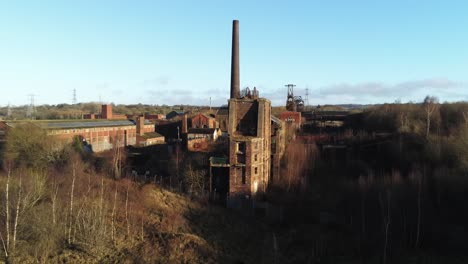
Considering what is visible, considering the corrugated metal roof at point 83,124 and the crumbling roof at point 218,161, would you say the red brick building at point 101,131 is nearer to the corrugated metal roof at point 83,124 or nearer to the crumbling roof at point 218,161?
the corrugated metal roof at point 83,124

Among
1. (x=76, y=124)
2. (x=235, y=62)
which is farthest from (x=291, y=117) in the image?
(x=76, y=124)

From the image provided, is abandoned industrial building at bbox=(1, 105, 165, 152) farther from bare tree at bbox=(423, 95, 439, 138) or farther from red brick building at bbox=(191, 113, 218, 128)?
bare tree at bbox=(423, 95, 439, 138)

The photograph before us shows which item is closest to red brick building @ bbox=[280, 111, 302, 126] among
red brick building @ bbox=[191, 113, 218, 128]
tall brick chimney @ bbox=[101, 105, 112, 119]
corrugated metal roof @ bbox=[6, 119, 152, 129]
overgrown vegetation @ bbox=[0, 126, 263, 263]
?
red brick building @ bbox=[191, 113, 218, 128]

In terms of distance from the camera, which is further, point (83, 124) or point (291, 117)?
point (291, 117)

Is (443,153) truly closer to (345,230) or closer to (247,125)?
(345,230)

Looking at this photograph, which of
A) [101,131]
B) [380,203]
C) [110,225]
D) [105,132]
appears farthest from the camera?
[105,132]

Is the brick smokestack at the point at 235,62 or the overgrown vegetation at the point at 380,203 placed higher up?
the brick smokestack at the point at 235,62

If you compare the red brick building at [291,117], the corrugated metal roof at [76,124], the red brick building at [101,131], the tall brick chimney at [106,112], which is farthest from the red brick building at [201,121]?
the tall brick chimney at [106,112]

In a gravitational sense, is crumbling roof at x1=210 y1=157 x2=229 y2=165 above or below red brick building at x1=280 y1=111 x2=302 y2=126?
below

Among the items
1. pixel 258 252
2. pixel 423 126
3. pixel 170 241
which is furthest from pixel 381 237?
pixel 423 126

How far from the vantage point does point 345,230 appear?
18.8 meters

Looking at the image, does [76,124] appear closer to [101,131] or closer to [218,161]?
[101,131]

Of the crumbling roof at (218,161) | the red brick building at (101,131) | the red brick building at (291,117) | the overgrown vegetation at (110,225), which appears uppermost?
the red brick building at (291,117)

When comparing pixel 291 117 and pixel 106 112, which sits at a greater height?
pixel 106 112
